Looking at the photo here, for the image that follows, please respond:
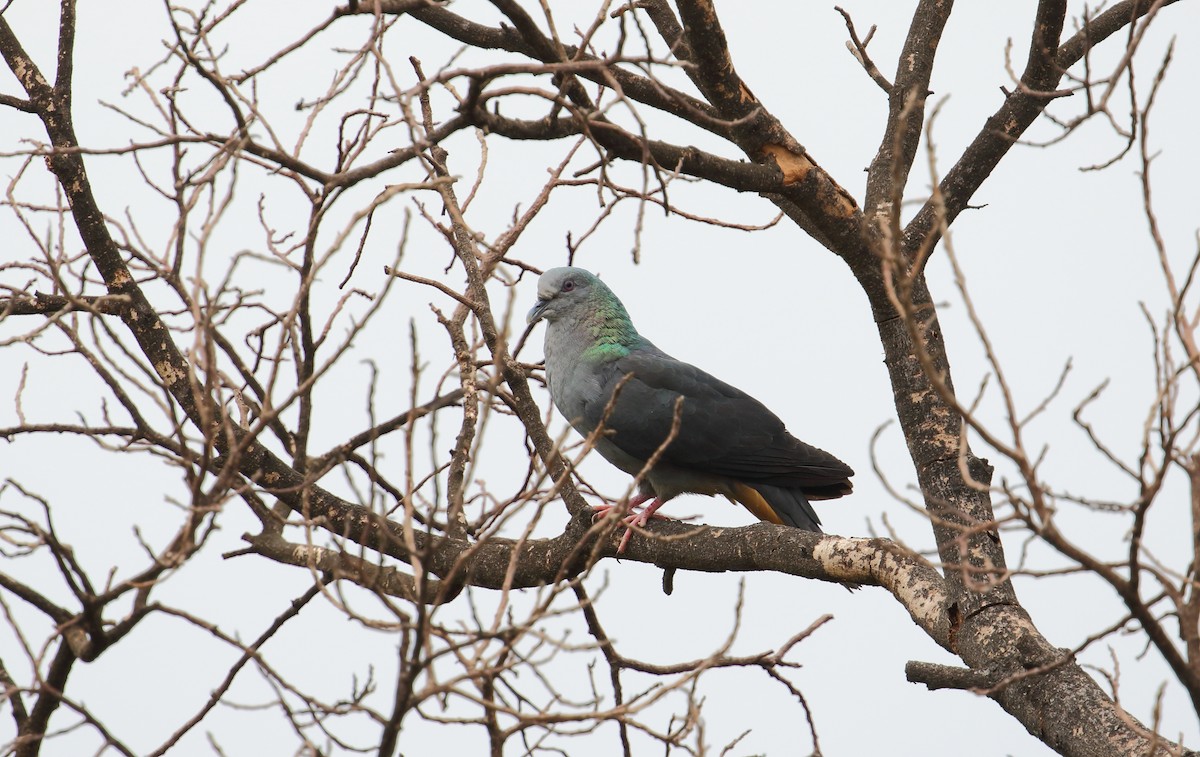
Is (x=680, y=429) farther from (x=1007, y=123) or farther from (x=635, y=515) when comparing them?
(x=1007, y=123)

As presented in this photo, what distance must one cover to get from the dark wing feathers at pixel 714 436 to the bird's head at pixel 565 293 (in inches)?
18.0

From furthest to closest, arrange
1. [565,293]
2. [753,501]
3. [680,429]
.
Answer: [565,293] → [753,501] → [680,429]

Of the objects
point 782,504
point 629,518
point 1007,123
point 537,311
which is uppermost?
point 537,311

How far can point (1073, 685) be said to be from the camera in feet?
9.80

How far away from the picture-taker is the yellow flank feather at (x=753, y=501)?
185 inches

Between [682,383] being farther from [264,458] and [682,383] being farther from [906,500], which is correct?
[906,500]

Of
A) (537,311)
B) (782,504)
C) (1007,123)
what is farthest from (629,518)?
(1007,123)

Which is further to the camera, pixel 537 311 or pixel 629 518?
pixel 537 311

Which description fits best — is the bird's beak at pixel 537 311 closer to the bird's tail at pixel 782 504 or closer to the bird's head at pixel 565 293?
the bird's head at pixel 565 293

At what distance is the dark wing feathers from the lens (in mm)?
4574

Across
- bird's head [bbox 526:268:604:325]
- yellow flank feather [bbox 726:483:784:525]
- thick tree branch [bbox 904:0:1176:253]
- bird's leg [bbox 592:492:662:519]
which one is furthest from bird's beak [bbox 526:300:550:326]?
thick tree branch [bbox 904:0:1176:253]

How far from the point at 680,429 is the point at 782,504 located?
1.68 ft

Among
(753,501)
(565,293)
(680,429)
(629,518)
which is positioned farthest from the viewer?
(565,293)

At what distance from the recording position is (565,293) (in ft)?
16.8
